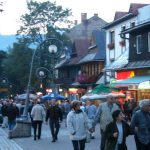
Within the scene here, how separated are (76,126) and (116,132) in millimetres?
1875

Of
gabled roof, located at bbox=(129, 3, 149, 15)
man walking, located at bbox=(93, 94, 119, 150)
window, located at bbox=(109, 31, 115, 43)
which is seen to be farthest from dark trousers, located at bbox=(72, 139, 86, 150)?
window, located at bbox=(109, 31, 115, 43)

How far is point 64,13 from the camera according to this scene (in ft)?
229

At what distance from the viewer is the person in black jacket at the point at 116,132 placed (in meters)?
10.5

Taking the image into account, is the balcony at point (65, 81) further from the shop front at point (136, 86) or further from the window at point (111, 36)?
the shop front at point (136, 86)

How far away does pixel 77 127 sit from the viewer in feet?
39.9

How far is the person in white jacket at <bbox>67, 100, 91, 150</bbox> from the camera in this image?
12117 millimetres

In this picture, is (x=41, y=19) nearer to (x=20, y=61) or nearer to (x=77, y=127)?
(x=20, y=61)

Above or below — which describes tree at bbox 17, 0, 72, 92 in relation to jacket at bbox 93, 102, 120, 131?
above

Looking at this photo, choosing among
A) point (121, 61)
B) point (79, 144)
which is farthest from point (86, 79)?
point (79, 144)

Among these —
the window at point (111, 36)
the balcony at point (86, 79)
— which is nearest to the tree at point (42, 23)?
the balcony at point (86, 79)

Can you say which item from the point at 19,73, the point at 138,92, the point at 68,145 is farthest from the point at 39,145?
the point at 19,73

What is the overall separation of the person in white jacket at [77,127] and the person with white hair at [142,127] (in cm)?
138

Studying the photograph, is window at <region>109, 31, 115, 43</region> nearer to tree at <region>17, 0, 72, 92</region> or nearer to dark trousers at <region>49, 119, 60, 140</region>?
tree at <region>17, 0, 72, 92</region>

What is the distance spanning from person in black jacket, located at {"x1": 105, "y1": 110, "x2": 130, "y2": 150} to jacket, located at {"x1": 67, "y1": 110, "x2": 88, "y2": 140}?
1.52 m
